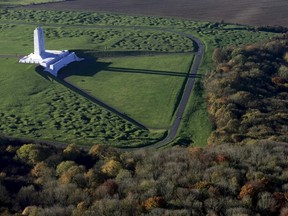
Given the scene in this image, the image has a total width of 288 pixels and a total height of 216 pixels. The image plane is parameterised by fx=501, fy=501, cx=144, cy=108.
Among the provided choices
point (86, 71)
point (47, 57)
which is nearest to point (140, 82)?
point (86, 71)

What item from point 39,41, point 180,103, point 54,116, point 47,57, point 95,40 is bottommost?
point 54,116

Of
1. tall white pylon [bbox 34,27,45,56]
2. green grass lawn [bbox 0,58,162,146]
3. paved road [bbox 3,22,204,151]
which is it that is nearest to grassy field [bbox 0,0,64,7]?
tall white pylon [bbox 34,27,45,56]

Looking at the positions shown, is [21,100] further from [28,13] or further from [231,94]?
[28,13]

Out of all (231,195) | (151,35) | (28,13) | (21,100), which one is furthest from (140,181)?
(28,13)

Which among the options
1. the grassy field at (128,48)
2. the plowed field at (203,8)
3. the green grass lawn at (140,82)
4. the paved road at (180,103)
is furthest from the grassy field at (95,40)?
the plowed field at (203,8)

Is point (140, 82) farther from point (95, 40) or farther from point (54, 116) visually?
point (95, 40)
